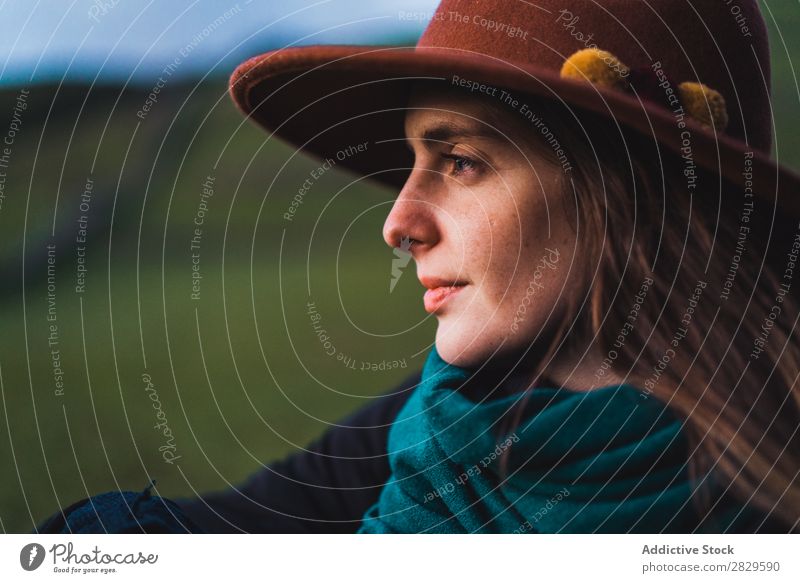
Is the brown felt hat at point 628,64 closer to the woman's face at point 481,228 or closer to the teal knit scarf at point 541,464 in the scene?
the woman's face at point 481,228

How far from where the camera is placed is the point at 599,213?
79 cm

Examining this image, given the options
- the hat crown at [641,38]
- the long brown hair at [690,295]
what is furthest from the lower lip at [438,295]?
the hat crown at [641,38]

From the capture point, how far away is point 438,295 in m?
0.84

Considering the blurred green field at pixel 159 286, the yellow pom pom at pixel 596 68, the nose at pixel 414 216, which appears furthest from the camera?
the blurred green field at pixel 159 286

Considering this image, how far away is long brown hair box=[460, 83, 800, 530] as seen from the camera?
781 millimetres

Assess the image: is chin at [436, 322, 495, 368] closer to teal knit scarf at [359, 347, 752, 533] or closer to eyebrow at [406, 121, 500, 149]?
teal knit scarf at [359, 347, 752, 533]

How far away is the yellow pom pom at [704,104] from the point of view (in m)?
0.70

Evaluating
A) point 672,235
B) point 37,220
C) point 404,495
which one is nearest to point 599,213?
point 672,235

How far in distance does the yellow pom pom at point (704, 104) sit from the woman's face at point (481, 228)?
0.41 feet

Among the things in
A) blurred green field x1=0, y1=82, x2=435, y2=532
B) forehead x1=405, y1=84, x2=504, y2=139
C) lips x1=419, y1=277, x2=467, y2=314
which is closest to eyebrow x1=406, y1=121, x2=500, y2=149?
forehead x1=405, y1=84, x2=504, y2=139

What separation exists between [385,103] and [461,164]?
118 mm

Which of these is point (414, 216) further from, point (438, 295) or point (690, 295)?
point (690, 295)

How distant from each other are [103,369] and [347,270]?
0.33 meters

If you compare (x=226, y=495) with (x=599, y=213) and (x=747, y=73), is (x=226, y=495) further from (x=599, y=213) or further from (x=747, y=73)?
(x=747, y=73)
